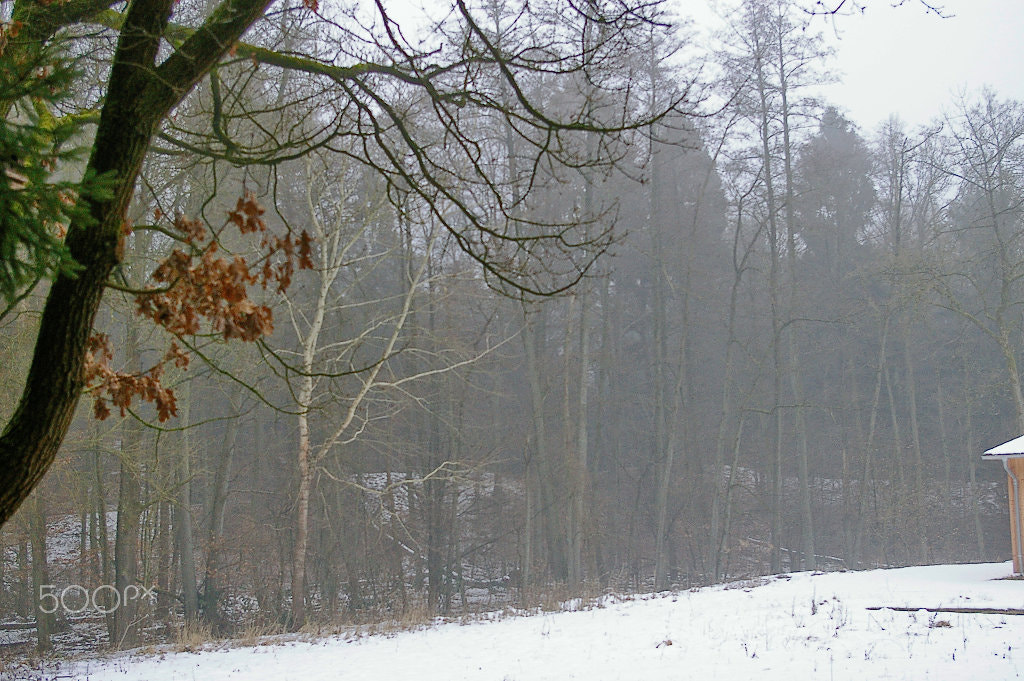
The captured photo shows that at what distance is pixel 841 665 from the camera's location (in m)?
8.34

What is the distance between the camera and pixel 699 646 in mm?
9945

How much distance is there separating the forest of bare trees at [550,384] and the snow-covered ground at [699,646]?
11.0ft

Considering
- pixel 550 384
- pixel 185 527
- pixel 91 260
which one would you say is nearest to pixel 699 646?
pixel 91 260

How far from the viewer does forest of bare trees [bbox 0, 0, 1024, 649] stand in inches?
615

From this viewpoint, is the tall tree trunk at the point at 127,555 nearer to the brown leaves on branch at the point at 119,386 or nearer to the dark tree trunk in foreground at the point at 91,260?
the brown leaves on branch at the point at 119,386

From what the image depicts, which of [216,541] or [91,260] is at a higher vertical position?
[91,260]

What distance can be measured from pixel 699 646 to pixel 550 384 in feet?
43.6

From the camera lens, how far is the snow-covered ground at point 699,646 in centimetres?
852

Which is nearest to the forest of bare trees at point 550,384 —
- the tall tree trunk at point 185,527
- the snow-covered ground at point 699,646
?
the tall tree trunk at point 185,527

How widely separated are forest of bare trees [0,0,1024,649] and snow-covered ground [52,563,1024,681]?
11.0 feet

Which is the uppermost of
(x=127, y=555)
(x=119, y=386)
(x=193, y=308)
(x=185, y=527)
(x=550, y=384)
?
(x=550, y=384)

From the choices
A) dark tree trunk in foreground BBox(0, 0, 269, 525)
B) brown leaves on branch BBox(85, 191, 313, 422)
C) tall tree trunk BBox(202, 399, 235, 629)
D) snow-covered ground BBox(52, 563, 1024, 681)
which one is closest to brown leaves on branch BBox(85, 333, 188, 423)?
brown leaves on branch BBox(85, 191, 313, 422)

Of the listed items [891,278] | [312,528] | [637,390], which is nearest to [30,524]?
[312,528]

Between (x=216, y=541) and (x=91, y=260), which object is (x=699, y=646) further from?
(x=216, y=541)
